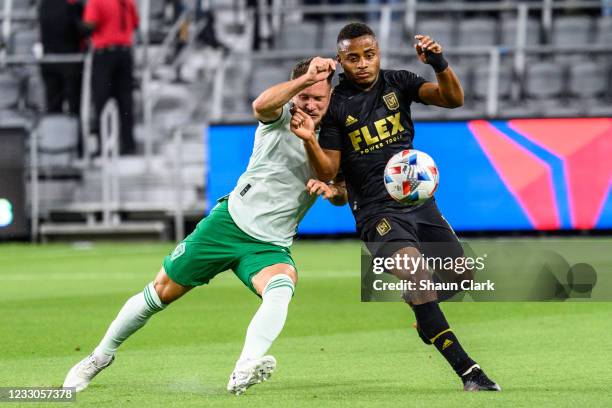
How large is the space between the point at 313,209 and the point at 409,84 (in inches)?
452

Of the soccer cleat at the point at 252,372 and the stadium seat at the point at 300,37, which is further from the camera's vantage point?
the stadium seat at the point at 300,37

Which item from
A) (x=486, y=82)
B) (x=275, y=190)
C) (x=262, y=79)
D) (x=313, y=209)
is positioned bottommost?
(x=313, y=209)

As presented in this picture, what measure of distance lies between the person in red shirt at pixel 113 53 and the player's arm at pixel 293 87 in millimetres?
13922

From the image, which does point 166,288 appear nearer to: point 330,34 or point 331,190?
point 331,190

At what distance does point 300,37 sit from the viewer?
22.9 metres

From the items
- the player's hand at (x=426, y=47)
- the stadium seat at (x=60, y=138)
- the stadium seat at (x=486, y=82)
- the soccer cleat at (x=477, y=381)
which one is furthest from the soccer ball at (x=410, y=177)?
the stadium seat at (x=60, y=138)

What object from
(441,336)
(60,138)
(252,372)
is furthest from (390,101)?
(60,138)

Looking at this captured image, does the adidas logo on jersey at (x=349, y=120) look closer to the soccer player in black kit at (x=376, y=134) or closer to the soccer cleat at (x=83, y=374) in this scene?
the soccer player in black kit at (x=376, y=134)

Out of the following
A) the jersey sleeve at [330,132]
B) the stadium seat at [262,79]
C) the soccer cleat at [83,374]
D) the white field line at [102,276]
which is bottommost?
the white field line at [102,276]

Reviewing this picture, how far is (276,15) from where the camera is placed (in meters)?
23.6

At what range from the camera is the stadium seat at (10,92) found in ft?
74.4

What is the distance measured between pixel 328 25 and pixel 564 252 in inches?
289

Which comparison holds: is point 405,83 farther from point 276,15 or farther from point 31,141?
point 276,15

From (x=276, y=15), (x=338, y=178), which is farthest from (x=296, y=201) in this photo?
(x=276, y=15)
